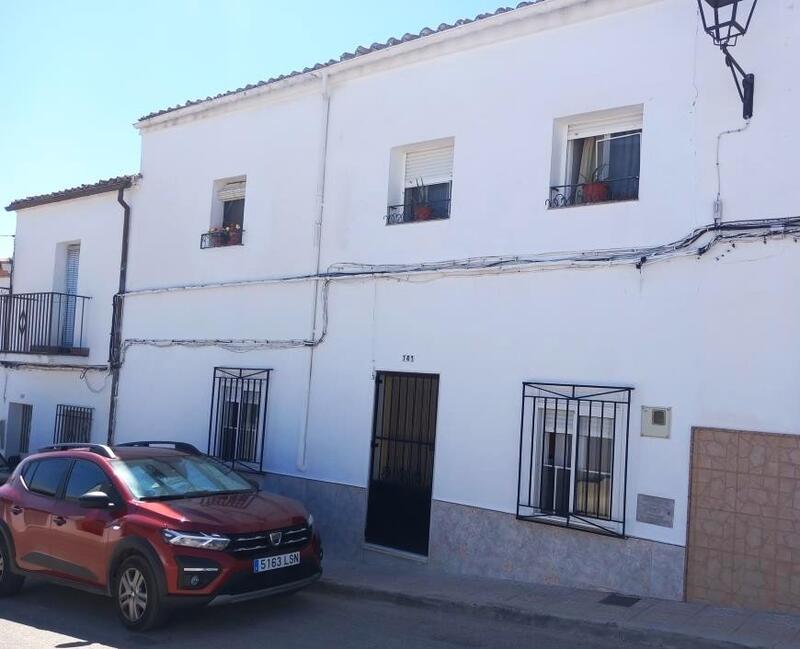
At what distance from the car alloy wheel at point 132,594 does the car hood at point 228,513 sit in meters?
0.54

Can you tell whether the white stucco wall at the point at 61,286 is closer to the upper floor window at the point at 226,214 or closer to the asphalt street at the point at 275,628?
the upper floor window at the point at 226,214

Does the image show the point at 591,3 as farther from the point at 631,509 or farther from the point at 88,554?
the point at 88,554

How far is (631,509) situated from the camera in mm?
8031

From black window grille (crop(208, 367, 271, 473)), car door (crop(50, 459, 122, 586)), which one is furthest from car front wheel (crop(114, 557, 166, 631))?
black window grille (crop(208, 367, 271, 473))

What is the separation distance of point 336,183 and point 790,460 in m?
6.21

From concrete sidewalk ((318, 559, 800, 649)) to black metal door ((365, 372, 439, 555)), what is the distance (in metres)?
0.59

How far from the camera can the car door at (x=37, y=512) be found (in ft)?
26.8

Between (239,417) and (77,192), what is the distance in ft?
18.2

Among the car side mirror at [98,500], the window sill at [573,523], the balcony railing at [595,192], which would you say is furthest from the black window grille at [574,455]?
the car side mirror at [98,500]

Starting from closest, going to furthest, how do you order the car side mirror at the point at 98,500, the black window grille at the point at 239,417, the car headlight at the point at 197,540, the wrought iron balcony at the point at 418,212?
1. the car headlight at the point at 197,540
2. the car side mirror at the point at 98,500
3. the wrought iron balcony at the point at 418,212
4. the black window grille at the point at 239,417

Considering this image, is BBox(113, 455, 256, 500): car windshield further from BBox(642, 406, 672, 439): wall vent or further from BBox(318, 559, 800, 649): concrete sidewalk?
BBox(642, 406, 672, 439): wall vent

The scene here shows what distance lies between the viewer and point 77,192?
1468cm

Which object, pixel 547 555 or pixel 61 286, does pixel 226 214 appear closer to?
pixel 61 286

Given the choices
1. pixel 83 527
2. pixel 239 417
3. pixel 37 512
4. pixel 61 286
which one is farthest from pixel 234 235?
pixel 83 527
